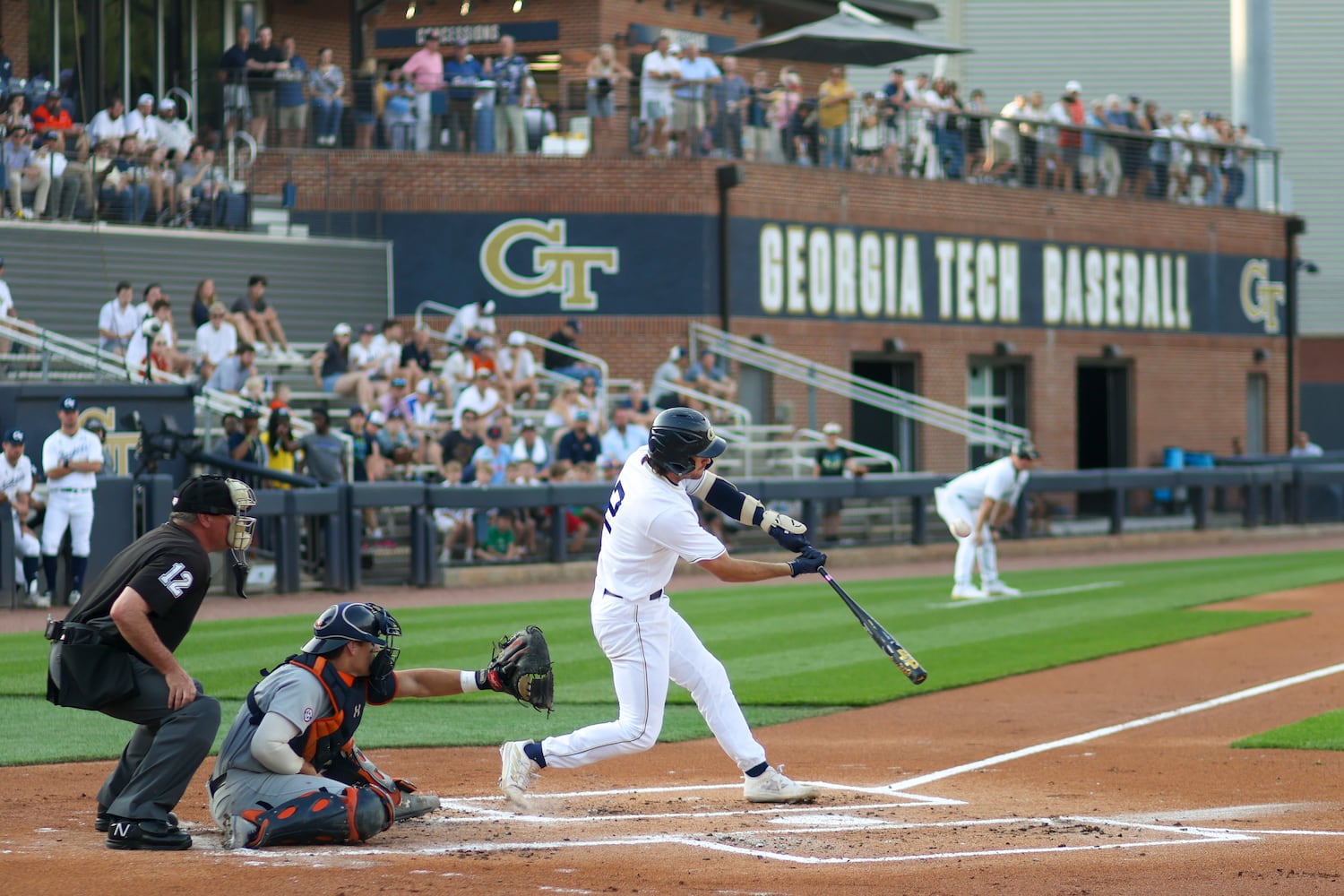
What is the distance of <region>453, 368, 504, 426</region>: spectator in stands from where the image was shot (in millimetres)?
21156

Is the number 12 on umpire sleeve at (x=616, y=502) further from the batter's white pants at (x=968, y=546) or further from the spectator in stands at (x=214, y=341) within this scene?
the spectator in stands at (x=214, y=341)

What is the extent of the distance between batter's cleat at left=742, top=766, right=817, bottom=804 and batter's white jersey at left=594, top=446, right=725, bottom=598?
1118 mm

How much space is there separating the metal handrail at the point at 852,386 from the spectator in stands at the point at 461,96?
4.79m

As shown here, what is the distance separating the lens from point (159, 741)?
22.2 ft

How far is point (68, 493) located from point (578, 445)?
6.84 metres

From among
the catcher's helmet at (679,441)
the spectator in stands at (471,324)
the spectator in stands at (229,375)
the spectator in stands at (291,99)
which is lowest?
the catcher's helmet at (679,441)

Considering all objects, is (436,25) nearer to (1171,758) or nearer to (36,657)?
(36,657)

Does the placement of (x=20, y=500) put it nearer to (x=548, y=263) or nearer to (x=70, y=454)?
(x=70, y=454)

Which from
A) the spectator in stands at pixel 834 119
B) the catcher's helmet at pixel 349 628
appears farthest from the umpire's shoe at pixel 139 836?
the spectator in stands at pixel 834 119

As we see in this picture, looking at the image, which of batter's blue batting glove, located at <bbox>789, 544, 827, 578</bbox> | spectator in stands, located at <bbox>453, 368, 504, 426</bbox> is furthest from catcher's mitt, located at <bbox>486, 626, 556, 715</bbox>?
spectator in stands, located at <bbox>453, 368, 504, 426</bbox>

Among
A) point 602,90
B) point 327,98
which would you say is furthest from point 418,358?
point 602,90

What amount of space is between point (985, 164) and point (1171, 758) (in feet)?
75.0

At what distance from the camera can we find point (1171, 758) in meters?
9.53

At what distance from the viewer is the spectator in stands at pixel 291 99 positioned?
25.2 meters
